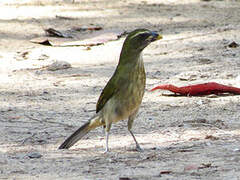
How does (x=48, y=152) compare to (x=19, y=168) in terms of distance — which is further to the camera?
(x=48, y=152)

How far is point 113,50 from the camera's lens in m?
10.1

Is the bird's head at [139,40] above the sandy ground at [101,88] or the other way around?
above

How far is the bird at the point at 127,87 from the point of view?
5.65 m

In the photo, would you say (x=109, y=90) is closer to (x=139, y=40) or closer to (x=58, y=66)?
(x=139, y=40)

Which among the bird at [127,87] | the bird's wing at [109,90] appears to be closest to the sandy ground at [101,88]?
the bird at [127,87]

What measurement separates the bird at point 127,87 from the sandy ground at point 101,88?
0.26m

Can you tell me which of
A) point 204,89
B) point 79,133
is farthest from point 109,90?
point 204,89

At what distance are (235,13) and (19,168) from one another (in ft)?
25.9

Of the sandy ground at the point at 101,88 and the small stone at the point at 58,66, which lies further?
the small stone at the point at 58,66

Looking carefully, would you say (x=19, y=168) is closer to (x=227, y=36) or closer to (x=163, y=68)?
(x=163, y=68)

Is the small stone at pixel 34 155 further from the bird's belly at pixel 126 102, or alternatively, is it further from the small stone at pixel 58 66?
the small stone at pixel 58 66

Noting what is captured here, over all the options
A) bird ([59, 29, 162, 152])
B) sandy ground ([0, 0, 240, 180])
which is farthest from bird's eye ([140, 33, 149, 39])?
sandy ground ([0, 0, 240, 180])

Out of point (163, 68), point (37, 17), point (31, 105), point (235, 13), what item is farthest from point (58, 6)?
point (31, 105)

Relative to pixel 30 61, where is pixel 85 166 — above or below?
above
